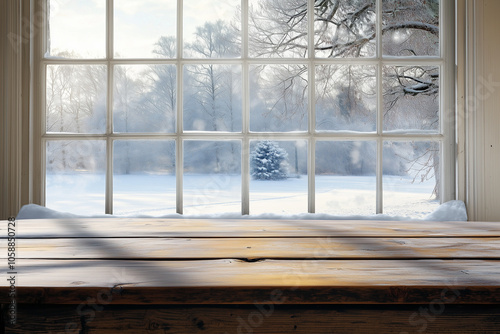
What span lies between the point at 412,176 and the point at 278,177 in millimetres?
561

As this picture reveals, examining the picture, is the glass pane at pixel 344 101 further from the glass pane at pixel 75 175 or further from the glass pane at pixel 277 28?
the glass pane at pixel 75 175

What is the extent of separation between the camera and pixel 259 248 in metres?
0.81

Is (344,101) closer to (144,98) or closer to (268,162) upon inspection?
(268,162)

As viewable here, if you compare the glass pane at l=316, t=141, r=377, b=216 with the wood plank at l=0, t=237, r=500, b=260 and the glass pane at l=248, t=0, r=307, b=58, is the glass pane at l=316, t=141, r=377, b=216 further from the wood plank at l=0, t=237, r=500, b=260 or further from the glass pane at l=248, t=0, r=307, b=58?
the wood plank at l=0, t=237, r=500, b=260

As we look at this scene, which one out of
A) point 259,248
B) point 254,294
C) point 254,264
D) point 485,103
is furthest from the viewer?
point 485,103

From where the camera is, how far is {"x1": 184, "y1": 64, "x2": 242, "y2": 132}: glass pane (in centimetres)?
159

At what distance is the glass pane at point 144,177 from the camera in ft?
5.25

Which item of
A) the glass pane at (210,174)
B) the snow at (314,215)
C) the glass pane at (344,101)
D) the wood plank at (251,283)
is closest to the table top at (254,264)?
the wood plank at (251,283)

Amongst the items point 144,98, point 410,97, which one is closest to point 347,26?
point 410,97

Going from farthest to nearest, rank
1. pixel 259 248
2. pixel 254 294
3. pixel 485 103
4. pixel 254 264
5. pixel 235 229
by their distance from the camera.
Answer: pixel 485 103
pixel 235 229
pixel 259 248
pixel 254 264
pixel 254 294

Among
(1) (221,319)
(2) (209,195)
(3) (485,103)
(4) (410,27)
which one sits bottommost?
(1) (221,319)

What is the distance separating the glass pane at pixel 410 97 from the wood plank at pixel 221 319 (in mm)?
1112

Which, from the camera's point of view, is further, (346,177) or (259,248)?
(346,177)

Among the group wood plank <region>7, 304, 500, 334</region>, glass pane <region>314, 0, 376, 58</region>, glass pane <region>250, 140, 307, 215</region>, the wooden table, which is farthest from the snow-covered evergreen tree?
wood plank <region>7, 304, 500, 334</region>
